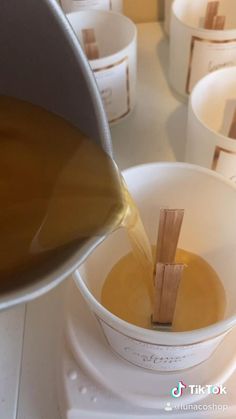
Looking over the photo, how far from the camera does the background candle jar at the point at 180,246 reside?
365 mm

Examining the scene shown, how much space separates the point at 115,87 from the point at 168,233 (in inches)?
9.3

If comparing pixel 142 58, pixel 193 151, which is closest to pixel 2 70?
pixel 193 151

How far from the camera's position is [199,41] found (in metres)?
0.59

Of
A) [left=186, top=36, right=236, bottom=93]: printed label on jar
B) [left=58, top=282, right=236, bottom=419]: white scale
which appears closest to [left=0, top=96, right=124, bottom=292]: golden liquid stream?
[left=58, top=282, right=236, bottom=419]: white scale

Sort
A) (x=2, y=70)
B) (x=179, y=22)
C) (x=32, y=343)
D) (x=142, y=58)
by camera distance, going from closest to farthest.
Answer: (x=2, y=70) → (x=32, y=343) → (x=179, y=22) → (x=142, y=58)

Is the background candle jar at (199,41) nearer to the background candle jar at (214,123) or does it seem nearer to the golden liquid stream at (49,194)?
the background candle jar at (214,123)

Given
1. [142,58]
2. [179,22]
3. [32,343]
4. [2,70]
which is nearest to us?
[2,70]

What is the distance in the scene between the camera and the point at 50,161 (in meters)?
0.40

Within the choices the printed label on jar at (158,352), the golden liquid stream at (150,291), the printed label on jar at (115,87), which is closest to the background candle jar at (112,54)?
the printed label on jar at (115,87)

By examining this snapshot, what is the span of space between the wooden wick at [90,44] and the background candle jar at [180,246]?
26 centimetres

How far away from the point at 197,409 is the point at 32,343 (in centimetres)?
17

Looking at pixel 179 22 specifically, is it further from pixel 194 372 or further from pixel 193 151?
pixel 194 372

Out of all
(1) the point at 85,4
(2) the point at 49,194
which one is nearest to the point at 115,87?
(1) the point at 85,4

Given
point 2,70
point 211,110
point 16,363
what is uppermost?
point 2,70
